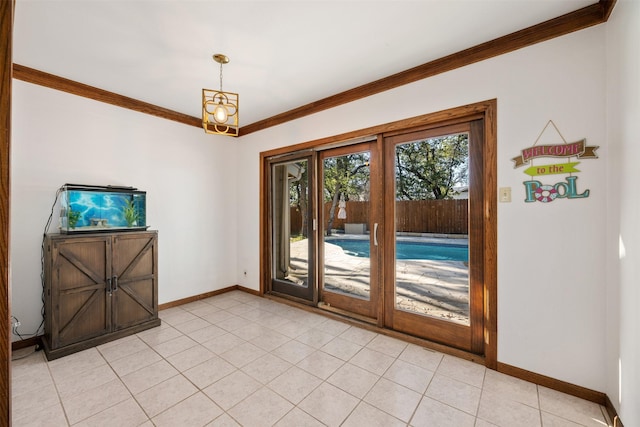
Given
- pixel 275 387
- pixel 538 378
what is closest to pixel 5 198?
pixel 275 387

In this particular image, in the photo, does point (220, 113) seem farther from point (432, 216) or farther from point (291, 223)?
point (432, 216)

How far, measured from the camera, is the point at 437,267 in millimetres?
2715

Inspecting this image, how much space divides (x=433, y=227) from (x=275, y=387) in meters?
2.02

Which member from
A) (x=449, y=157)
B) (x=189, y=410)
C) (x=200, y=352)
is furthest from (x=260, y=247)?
(x=449, y=157)

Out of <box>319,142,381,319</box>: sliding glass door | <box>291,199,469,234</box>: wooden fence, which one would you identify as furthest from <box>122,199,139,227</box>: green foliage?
<box>291,199,469,234</box>: wooden fence

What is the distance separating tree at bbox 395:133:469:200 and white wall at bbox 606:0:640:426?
96 cm

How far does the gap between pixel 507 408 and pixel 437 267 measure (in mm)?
1186

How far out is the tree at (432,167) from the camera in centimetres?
257

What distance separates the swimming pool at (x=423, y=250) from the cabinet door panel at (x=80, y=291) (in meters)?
2.71

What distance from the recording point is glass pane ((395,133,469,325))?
8.41 feet

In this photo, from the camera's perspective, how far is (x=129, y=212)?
3129 millimetres

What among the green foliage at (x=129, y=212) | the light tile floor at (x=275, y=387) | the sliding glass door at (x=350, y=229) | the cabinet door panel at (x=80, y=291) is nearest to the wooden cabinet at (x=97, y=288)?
the cabinet door panel at (x=80, y=291)

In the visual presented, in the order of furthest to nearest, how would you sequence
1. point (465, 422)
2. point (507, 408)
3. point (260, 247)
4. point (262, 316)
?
1. point (260, 247)
2. point (262, 316)
3. point (507, 408)
4. point (465, 422)

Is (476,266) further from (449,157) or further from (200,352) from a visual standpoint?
(200,352)
